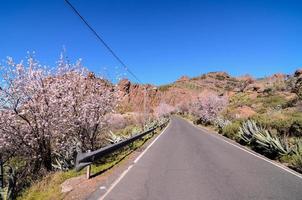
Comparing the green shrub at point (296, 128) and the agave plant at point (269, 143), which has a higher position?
the green shrub at point (296, 128)

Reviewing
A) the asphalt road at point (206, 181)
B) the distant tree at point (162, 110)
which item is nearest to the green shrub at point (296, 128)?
the asphalt road at point (206, 181)

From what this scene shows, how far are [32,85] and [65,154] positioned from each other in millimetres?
3432

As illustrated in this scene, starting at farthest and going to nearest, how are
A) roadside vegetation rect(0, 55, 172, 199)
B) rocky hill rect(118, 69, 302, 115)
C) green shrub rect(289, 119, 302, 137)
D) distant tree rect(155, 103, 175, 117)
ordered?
distant tree rect(155, 103, 175, 117) → rocky hill rect(118, 69, 302, 115) → green shrub rect(289, 119, 302, 137) → roadside vegetation rect(0, 55, 172, 199)

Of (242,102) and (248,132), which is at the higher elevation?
(242,102)

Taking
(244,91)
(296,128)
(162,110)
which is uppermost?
(244,91)

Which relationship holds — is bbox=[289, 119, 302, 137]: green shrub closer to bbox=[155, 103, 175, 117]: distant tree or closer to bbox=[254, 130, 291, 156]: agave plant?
bbox=[254, 130, 291, 156]: agave plant

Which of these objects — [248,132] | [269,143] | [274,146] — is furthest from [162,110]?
[274,146]

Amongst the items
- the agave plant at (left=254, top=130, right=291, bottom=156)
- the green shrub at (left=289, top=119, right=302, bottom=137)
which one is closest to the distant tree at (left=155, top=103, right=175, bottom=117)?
the green shrub at (left=289, top=119, right=302, bottom=137)

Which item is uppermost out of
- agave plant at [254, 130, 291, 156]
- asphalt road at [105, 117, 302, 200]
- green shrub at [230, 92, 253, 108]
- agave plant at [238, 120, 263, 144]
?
green shrub at [230, 92, 253, 108]

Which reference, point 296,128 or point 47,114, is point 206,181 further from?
point 296,128

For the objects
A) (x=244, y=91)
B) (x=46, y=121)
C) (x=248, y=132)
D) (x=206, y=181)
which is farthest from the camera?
(x=244, y=91)

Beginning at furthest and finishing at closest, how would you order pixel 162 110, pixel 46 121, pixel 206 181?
pixel 162 110 → pixel 46 121 → pixel 206 181

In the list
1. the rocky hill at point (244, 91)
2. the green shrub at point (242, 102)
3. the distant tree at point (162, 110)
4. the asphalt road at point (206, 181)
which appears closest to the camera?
the asphalt road at point (206, 181)

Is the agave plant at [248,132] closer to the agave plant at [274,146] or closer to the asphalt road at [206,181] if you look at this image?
the agave plant at [274,146]
